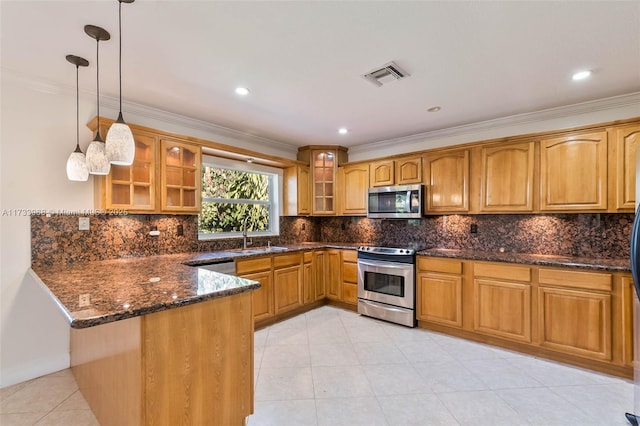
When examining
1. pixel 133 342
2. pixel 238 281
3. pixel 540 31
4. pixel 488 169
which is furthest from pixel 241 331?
pixel 488 169

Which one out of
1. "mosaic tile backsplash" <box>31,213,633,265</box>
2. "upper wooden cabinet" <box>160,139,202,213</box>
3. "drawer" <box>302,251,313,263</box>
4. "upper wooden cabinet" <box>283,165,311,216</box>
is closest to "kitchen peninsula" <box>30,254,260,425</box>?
"mosaic tile backsplash" <box>31,213,633,265</box>

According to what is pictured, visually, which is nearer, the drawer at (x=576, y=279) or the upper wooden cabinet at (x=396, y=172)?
the drawer at (x=576, y=279)

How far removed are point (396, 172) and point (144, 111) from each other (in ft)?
10.1

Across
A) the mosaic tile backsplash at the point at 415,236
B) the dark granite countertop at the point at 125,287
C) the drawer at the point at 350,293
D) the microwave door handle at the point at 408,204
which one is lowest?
the drawer at the point at 350,293

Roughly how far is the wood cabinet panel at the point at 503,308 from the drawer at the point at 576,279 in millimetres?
188

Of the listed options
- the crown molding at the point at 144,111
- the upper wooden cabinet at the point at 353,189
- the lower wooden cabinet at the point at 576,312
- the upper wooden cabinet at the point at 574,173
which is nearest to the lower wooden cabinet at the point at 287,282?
the upper wooden cabinet at the point at 353,189

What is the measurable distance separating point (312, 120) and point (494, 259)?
8.11 ft

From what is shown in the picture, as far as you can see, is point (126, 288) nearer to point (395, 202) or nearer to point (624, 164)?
point (395, 202)

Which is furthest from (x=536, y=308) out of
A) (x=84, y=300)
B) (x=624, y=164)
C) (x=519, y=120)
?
(x=84, y=300)

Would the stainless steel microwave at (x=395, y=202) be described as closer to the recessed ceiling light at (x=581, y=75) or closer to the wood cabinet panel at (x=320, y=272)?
the wood cabinet panel at (x=320, y=272)

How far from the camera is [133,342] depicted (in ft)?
4.56

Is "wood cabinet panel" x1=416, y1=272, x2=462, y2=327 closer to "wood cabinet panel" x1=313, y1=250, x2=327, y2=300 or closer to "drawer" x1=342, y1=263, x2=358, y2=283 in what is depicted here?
"drawer" x1=342, y1=263, x2=358, y2=283

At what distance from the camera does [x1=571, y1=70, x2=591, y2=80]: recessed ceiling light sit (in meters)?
2.28

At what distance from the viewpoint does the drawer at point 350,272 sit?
4035mm
